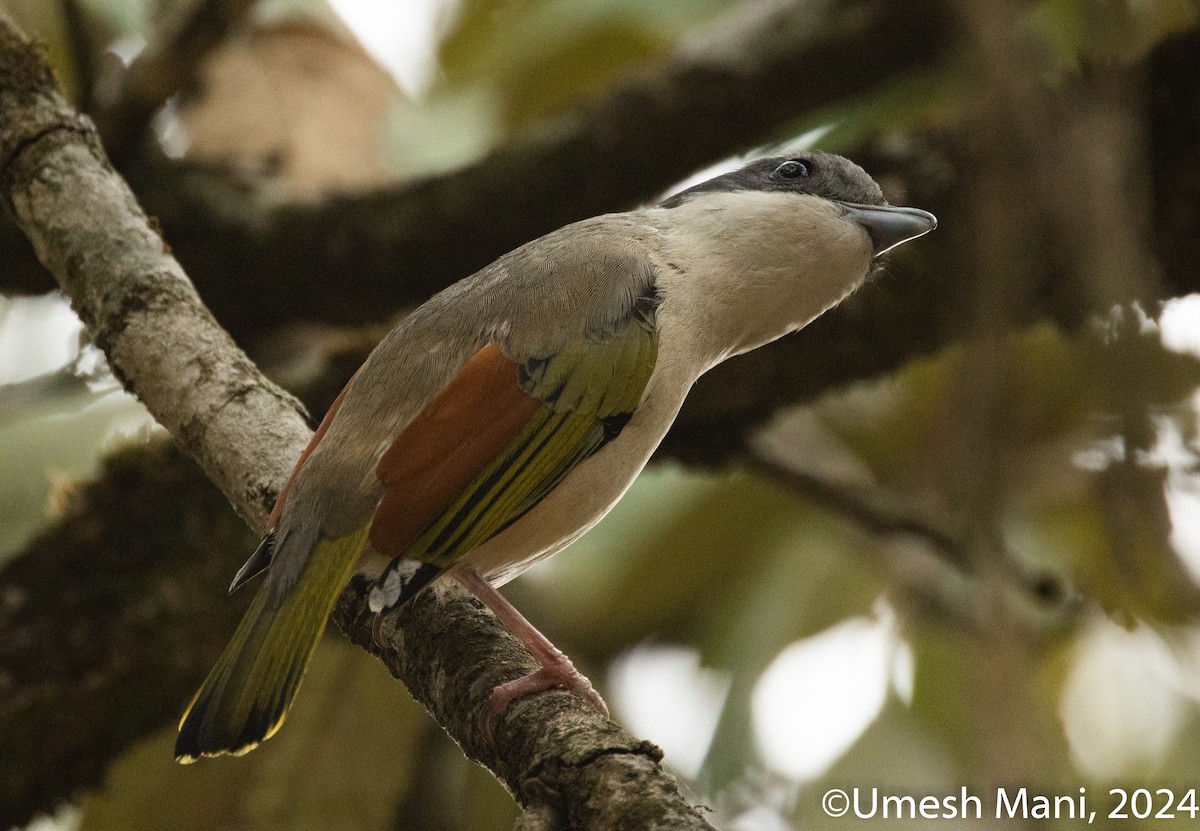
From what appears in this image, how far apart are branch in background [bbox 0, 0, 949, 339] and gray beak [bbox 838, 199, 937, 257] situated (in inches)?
58.5

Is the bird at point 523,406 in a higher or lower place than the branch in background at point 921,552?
higher

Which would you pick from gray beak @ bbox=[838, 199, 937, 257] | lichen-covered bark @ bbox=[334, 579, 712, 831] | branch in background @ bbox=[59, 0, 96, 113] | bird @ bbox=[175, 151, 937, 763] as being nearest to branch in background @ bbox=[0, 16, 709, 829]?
Answer: lichen-covered bark @ bbox=[334, 579, 712, 831]

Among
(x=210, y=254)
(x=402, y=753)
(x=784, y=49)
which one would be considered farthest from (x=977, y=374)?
(x=210, y=254)

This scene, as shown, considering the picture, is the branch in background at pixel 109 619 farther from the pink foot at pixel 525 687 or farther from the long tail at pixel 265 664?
the pink foot at pixel 525 687

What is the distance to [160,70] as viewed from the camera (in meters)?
4.79

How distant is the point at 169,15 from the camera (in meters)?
5.25

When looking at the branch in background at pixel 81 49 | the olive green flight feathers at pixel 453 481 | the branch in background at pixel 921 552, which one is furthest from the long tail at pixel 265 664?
the branch in background at pixel 81 49

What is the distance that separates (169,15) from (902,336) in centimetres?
310

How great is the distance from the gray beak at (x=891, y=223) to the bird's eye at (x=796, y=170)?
0.72 feet

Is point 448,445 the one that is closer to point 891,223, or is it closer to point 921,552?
point 891,223

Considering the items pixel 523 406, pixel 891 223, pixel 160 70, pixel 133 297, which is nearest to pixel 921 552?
pixel 891 223

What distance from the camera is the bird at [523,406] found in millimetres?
2492

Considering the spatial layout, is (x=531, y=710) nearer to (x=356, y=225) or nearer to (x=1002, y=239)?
(x=1002, y=239)

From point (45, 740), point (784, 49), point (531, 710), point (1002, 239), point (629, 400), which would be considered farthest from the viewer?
point (784, 49)
